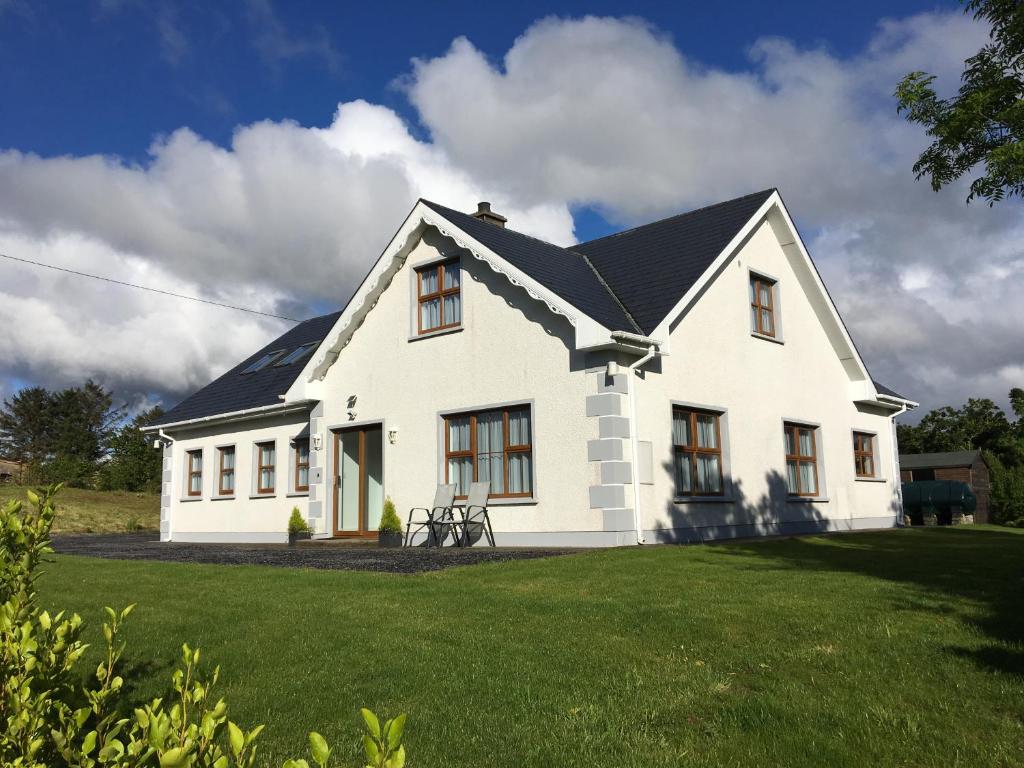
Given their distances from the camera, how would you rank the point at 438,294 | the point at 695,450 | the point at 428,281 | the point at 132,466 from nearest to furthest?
the point at 695,450
the point at 438,294
the point at 428,281
the point at 132,466

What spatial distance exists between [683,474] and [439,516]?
4.52 m

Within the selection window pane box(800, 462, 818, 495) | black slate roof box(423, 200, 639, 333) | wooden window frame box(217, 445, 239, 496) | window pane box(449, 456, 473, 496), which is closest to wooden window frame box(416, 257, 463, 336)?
black slate roof box(423, 200, 639, 333)

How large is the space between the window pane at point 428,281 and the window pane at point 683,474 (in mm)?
5826

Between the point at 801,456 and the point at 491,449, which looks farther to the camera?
the point at 801,456

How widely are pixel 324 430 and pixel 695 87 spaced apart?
10387 millimetres

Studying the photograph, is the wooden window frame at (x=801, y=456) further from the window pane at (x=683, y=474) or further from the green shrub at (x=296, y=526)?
the green shrub at (x=296, y=526)

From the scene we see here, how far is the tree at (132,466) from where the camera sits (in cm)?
4500

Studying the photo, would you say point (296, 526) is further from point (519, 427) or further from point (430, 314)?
point (519, 427)

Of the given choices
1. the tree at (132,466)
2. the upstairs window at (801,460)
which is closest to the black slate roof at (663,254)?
the upstairs window at (801,460)

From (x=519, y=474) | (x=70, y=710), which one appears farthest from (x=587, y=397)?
(x=70, y=710)

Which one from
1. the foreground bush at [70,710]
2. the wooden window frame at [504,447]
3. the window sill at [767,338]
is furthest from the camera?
the window sill at [767,338]

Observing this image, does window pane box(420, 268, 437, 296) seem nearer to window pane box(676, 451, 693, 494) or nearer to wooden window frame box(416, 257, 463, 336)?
wooden window frame box(416, 257, 463, 336)

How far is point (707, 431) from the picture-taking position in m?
15.2

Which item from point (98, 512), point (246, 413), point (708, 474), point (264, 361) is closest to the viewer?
point (708, 474)
